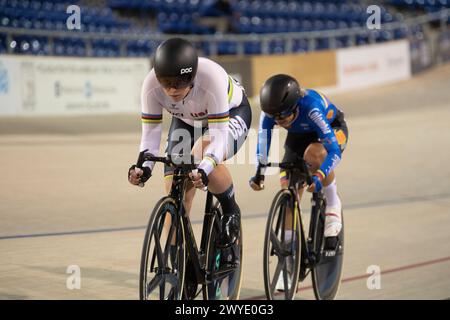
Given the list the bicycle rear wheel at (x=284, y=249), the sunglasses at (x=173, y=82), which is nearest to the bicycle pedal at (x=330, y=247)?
the bicycle rear wheel at (x=284, y=249)

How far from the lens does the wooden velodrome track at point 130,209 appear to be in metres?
4.47

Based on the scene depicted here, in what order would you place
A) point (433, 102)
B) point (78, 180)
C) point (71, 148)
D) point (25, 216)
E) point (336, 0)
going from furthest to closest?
point (336, 0) → point (433, 102) → point (71, 148) → point (78, 180) → point (25, 216)

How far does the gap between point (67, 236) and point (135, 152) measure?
3.75 metres

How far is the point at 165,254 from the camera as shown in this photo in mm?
A: 3281

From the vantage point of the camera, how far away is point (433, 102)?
562 inches

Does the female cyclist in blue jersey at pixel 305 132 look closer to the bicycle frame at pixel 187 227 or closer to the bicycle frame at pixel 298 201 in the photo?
the bicycle frame at pixel 298 201

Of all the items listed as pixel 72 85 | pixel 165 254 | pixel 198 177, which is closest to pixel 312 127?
pixel 198 177

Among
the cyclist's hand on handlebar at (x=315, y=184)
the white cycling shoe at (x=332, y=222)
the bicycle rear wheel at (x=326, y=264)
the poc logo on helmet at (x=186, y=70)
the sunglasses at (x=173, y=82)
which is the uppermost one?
the poc logo on helmet at (x=186, y=70)

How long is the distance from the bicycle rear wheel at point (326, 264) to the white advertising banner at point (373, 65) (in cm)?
1113

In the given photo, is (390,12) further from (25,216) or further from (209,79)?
(209,79)

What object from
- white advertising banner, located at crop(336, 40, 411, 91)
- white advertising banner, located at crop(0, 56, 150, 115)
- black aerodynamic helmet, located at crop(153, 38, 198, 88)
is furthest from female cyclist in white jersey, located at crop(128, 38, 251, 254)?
white advertising banner, located at crop(336, 40, 411, 91)

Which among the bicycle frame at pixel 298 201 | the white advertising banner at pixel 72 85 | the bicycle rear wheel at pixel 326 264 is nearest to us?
the bicycle frame at pixel 298 201

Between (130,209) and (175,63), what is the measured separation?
316 cm
